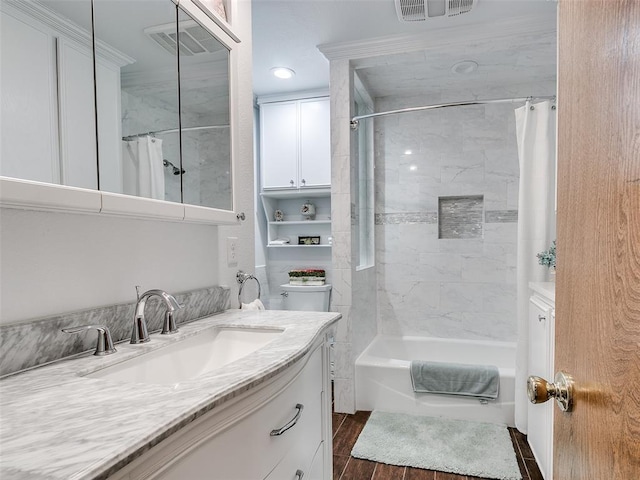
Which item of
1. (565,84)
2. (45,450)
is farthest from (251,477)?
(565,84)

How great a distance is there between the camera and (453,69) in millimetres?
2963

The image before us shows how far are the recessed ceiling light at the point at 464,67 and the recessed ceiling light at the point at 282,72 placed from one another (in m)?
1.28

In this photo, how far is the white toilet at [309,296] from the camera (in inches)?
133

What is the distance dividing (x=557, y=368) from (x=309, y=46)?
260 cm

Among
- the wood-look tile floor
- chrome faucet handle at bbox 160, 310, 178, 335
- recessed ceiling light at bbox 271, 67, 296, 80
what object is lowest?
the wood-look tile floor

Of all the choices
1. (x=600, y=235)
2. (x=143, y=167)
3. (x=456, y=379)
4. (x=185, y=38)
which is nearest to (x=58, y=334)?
(x=143, y=167)

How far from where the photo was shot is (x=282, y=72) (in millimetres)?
3123

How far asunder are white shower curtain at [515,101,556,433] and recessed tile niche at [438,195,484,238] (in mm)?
912

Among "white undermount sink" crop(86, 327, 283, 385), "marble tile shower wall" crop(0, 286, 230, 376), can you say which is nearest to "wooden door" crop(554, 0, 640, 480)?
"white undermount sink" crop(86, 327, 283, 385)

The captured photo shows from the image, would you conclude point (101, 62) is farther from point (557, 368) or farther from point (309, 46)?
point (309, 46)

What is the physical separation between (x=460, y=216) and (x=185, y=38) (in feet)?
9.09

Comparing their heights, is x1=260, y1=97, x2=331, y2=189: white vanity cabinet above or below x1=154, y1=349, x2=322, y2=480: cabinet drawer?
above

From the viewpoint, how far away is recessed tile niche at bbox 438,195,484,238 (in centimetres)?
340

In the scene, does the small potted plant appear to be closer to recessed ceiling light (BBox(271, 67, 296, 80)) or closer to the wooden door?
the wooden door
